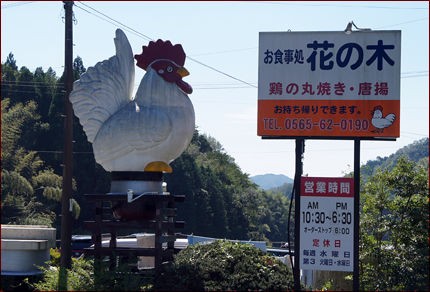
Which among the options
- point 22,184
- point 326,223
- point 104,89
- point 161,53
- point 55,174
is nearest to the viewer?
point 326,223

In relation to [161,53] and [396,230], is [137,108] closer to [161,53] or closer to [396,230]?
[161,53]

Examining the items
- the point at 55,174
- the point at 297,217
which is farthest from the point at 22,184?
the point at 297,217

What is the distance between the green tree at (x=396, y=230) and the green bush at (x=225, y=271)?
1.65m

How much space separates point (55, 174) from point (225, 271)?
34454 mm

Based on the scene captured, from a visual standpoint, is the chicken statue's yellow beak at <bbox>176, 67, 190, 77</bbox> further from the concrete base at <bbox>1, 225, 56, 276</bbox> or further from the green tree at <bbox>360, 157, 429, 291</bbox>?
the concrete base at <bbox>1, 225, 56, 276</bbox>

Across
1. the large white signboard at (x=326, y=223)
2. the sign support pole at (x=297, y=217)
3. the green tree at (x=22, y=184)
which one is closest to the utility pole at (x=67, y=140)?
the sign support pole at (x=297, y=217)

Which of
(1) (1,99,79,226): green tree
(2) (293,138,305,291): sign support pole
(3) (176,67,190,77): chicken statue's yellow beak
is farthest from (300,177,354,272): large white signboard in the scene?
(1) (1,99,79,226): green tree

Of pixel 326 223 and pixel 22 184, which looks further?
pixel 22 184

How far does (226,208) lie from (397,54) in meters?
51.7

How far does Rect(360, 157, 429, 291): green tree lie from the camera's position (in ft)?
44.9

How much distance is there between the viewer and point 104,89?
595 inches

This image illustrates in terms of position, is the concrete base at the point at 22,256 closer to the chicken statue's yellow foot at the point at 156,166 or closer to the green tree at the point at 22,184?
the chicken statue's yellow foot at the point at 156,166

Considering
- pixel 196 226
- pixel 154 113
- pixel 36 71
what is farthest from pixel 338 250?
pixel 36 71

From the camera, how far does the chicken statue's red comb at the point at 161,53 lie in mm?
15328
